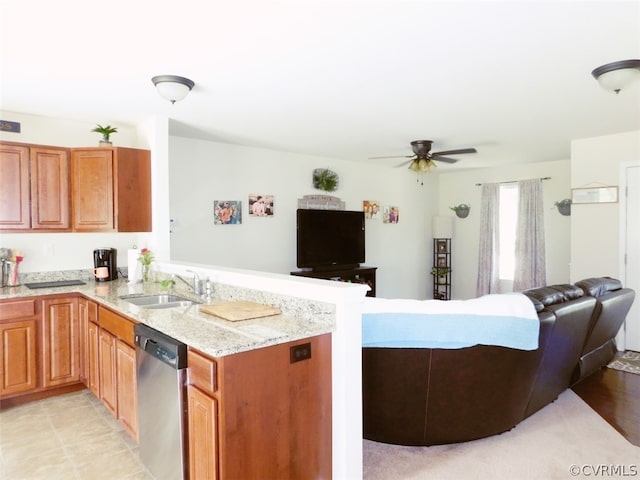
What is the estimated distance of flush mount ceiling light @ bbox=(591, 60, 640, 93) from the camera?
102 inches

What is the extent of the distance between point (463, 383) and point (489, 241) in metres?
4.86

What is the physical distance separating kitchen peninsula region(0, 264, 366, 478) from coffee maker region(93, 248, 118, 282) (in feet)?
4.84

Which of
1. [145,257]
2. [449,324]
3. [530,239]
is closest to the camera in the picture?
[449,324]

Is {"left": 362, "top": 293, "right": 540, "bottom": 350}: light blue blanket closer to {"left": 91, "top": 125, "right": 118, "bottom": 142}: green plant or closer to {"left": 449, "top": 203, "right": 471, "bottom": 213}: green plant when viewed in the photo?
{"left": 91, "top": 125, "right": 118, "bottom": 142}: green plant

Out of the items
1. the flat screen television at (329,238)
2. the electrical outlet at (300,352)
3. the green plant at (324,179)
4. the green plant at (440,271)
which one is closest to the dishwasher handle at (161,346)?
the electrical outlet at (300,352)

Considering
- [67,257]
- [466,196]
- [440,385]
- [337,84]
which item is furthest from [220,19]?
[466,196]

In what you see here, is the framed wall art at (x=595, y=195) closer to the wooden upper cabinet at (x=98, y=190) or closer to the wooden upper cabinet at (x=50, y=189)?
the wooden upper cabinet at (x=98, y=190)

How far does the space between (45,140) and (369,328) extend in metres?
3.43

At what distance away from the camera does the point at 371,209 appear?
21.6 ft

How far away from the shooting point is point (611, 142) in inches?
182

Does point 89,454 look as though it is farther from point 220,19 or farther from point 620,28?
point 620,28

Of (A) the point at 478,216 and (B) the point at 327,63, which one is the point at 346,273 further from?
(B) the point at 327,63

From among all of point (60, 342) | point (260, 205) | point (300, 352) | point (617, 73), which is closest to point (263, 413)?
point (300, 352)

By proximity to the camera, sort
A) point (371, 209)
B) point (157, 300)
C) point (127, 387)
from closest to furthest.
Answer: point (127, 387), point (157, 300), point (371, 209)
